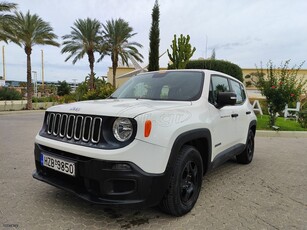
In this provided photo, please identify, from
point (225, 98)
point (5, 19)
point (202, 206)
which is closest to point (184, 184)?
point (202, 206)

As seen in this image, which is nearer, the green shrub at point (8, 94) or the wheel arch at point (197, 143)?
the wheel arch at point (197, 143)

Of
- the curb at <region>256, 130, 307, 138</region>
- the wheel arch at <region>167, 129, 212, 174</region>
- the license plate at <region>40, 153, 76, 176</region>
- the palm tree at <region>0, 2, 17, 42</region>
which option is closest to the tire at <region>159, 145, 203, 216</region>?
the wheel arch at <region>167, 129, 212, 174</region>

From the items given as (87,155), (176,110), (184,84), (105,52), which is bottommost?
(87,155)

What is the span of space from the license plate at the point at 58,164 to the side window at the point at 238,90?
126 inches

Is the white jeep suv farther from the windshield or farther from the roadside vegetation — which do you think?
the roadside vegetation

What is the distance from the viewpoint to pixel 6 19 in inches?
717

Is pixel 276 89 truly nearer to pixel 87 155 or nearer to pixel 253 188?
pixel 253 188

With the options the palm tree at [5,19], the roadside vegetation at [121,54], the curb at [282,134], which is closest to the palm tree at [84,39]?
the roadside vegetation at [121,54]

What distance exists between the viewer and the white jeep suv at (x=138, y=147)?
2.46 metres

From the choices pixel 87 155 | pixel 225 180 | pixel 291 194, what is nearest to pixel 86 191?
pixel 87 155

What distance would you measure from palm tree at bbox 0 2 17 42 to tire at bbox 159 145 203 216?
1924 centimetres

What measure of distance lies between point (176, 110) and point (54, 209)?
187 cm

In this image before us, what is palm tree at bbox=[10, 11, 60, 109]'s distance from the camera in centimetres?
2083

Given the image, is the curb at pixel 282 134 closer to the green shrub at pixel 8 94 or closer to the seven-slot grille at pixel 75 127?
the seven-slot grille at pixel 75 127
